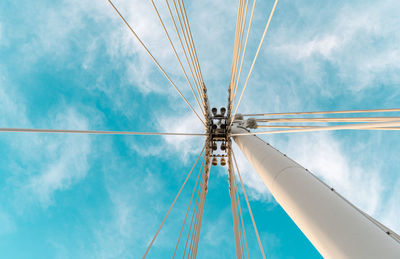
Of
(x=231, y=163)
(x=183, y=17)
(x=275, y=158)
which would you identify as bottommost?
(x=231, y=163)

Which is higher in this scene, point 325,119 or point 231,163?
point 325,119

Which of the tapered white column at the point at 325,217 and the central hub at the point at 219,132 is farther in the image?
the central hub at the point at 219,132

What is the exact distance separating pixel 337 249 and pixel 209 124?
28.1 feet

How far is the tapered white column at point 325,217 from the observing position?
2436mm

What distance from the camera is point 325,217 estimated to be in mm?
3004

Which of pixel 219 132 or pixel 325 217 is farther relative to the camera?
pixel 219 132

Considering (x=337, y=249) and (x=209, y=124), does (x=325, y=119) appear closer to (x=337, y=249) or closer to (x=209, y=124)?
(x=337, y=249)

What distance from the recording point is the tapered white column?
7.99 ft

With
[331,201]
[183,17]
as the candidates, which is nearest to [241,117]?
[183,17]

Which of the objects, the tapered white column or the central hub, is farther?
the central hub

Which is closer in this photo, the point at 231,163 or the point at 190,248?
the point at 190,248

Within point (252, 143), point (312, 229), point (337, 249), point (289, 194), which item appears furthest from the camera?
point (252, 143)

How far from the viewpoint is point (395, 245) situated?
2.36m

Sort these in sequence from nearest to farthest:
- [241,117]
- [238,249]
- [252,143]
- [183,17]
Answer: [252,143] < [183,17] < [238,249] < [241,117]
